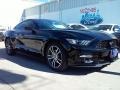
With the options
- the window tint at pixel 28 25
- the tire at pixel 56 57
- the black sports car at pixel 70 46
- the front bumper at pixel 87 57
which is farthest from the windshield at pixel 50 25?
the front bumper at pixel 87 57

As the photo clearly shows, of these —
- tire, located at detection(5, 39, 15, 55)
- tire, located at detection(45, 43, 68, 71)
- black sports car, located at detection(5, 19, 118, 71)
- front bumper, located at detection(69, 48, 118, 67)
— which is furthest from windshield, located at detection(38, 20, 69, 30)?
tire, located at detection(5, 39, 15, 55)

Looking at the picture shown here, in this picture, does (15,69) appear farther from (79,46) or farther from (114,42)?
(114,42)

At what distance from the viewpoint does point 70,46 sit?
593 centimetres

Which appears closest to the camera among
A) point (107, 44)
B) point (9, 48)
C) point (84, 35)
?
point (84, 35)

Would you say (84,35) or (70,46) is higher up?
(84,35)

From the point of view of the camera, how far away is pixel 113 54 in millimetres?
6324

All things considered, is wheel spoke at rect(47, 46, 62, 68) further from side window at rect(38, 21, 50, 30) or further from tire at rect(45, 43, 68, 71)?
side window at rect(38, 21, 50, 30)

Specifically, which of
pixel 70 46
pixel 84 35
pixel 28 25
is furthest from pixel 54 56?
pixel 28 25

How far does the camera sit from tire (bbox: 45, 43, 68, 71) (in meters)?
6.13

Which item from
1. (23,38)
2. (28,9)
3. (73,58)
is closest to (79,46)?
(73,58)

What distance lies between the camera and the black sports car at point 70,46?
5.88 m

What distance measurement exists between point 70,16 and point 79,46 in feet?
96.2

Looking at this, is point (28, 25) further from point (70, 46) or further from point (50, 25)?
point (70, 46)

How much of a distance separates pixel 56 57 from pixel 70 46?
636 millimetres
